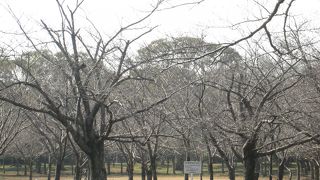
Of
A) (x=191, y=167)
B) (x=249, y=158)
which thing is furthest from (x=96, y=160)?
(x=191, y=167)

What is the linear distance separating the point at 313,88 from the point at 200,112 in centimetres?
346

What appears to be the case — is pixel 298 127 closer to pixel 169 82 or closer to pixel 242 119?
pixel 242 119

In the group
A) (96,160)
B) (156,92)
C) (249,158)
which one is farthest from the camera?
(156,92)

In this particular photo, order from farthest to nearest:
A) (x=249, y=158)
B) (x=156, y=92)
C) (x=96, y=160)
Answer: (x=156, y=92), (x=249, y=158), (x=96, y=160)

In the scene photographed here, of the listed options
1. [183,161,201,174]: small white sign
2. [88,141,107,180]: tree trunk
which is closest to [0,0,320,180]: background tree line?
[88,141,107,180]: tree trunk

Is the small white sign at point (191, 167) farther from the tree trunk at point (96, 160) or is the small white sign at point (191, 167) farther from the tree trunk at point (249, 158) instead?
the tree trunk at point (96, 160)

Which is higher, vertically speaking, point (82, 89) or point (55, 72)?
point (55, 72)

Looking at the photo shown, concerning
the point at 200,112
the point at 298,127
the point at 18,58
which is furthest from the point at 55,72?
the point at 298,127

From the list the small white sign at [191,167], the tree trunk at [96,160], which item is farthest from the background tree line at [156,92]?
the small white sign at [191,167]

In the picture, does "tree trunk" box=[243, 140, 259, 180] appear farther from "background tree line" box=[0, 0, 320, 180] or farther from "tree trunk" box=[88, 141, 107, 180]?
"tree trunk" box=[88, 141, 107, 180]

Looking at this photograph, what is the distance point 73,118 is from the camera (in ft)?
35.4

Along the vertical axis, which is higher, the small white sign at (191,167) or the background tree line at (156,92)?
the background tree line at (156,92)

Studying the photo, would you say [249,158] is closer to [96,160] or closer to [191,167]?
[96,160]

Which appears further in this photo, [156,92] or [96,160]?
[156,92]
